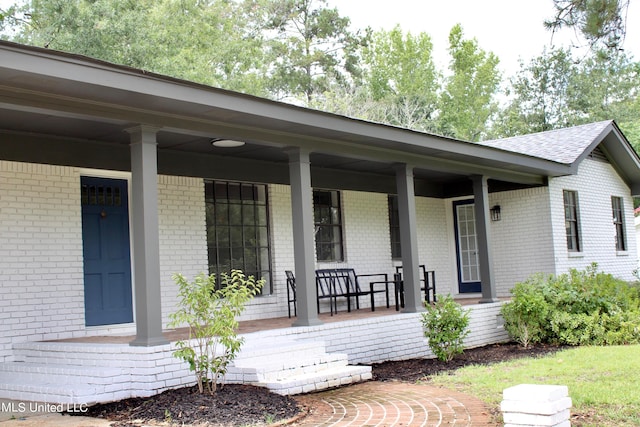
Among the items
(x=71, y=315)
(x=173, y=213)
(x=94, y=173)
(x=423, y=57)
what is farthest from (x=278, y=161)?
(x=423, y=57)

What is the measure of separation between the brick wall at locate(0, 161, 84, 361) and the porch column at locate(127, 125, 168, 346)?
194cm

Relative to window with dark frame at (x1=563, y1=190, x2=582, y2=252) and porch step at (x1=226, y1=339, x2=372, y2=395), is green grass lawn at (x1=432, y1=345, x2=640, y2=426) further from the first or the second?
window with dark frame at (x1=563, y1=190, x2=582, y2=252)

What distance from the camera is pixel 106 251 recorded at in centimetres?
894

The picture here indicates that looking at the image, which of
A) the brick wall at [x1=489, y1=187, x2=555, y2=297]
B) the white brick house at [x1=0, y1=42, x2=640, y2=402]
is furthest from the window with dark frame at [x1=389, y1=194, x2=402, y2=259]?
the brick wall at [x1=489, y1=187, x2=555, y2=297]

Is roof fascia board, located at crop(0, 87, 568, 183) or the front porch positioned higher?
roof fascia board, located at crop(0, 87, 568, 183)

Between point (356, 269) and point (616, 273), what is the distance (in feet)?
22.4

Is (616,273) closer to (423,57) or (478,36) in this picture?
(423,57)

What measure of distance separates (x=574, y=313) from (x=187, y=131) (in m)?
6.94

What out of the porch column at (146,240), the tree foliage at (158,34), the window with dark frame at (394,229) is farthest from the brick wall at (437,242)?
the tree foliage at (158,34)

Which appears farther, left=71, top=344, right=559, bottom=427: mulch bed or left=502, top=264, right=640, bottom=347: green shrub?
left=502, top=264, right=640, bottom=347: green shrub

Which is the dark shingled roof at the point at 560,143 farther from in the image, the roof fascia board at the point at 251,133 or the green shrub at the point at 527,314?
the green shrub at the point at 527,314

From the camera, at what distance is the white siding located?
13781 mm

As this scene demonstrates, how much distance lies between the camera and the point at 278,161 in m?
11.1

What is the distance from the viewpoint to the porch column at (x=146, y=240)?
22.3ft
